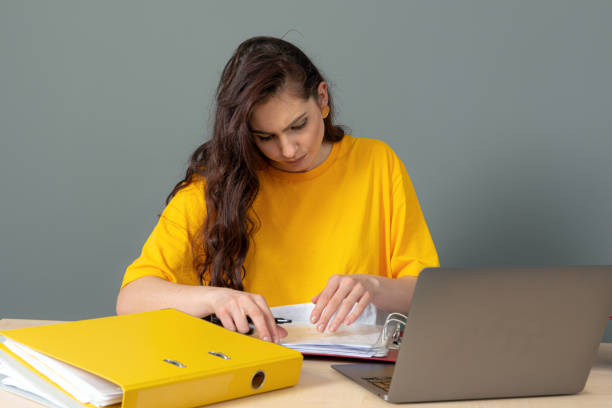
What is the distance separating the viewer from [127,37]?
→ 7.16 feet

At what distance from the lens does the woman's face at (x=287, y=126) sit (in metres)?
1.40

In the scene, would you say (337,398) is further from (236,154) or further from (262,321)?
(236,154)

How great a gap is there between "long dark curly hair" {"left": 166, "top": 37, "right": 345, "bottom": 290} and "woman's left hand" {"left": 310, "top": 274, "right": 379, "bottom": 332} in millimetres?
416

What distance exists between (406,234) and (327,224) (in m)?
0.20

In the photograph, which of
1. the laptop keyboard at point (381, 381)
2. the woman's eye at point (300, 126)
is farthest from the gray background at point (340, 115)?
the laptop keyboard at point (381, 381)

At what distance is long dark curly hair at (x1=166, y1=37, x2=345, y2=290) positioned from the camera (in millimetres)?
1386

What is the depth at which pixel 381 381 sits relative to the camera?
2.95 ft

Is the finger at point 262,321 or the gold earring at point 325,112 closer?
the finger at point 262,321

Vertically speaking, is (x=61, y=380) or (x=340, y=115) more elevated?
(x=340, y=115)

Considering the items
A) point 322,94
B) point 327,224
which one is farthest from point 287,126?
point 327,224

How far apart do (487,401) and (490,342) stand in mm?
95

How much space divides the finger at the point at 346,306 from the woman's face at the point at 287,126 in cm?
41

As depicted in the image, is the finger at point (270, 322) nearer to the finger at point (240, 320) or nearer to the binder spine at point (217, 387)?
the finger at point (240, 320)

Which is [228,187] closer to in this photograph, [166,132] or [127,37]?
[166,132]
